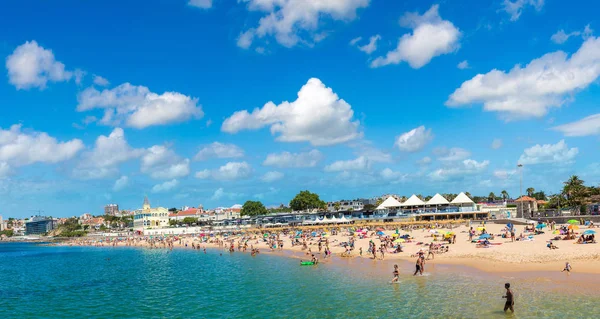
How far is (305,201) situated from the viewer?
4988 inches

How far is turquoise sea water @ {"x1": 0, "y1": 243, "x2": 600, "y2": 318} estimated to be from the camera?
21.5 meters

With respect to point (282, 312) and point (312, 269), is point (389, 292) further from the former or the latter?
point (312, 269)

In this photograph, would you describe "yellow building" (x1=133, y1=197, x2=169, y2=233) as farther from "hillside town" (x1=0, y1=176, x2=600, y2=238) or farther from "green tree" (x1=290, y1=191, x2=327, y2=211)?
"green tree" (x1=290, y1=191, x2=327, y2=211)

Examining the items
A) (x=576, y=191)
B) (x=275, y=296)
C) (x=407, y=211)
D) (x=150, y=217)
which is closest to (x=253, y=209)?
(x=150, y=217)

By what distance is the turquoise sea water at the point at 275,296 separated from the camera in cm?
2148

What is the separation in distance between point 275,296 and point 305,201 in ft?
325

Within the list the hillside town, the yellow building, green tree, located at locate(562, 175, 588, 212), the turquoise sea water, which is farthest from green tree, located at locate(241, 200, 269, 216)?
the turquoise sea water

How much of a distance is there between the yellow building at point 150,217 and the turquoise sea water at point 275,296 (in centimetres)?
9250

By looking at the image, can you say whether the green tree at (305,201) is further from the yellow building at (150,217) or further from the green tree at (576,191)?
the green tree at (576,191)

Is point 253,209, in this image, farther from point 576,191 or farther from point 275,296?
point 275,296

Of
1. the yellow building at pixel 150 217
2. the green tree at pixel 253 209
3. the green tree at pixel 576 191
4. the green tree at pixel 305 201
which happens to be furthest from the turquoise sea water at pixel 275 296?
the green tree at pixel 253 209

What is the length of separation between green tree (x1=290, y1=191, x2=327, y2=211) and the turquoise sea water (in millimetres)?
82639

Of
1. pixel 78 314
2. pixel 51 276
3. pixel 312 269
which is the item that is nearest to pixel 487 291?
pixel 312 269

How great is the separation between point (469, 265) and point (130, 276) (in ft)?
100
